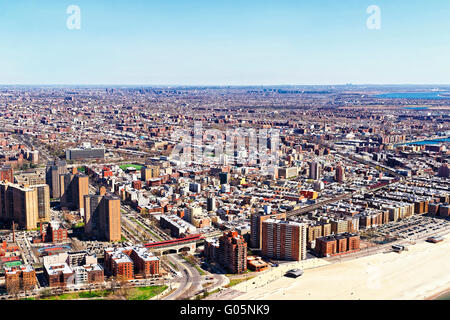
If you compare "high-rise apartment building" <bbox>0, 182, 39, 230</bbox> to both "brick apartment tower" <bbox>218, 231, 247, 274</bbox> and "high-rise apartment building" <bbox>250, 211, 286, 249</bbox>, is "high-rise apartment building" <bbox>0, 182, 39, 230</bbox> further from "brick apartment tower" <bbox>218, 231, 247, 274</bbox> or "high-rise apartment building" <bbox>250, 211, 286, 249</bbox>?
"high-rise apartment building" <bbox>250, 211, 286, 249</bbox>

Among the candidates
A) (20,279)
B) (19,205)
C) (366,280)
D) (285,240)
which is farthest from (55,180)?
(366,280)

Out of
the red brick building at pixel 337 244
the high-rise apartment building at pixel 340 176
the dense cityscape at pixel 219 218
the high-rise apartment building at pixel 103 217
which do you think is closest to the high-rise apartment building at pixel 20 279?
the dense cityscape at pixel 219 218

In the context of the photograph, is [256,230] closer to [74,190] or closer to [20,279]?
[20,279]

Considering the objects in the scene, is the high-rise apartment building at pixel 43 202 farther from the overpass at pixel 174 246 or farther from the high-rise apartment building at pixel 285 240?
the high-rise apartment building at pixel 285 240

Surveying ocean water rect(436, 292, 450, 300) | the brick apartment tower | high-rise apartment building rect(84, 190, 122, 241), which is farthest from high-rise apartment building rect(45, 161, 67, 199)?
ocean water rect(436, 292, 450, 300)

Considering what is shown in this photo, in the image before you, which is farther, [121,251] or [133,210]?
[133,210]

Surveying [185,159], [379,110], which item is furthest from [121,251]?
[379,110]
